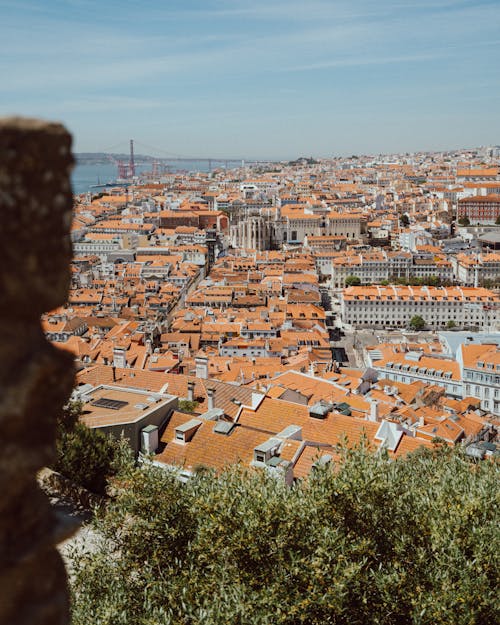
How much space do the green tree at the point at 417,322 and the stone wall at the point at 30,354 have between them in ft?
152

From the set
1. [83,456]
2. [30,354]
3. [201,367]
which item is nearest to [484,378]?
[201,367]

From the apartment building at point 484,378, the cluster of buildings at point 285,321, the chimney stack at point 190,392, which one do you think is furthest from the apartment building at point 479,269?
the chimney stack at point 190,392

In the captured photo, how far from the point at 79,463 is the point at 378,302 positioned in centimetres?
3993

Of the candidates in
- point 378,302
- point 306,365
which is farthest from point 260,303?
point 306,365

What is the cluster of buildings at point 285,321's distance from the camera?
1238 cm

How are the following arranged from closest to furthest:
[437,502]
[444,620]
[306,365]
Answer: [444,620] < [437,502] < [306,365]

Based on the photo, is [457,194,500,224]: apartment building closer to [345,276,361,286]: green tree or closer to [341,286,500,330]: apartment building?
[345,276,361,286]: green tree

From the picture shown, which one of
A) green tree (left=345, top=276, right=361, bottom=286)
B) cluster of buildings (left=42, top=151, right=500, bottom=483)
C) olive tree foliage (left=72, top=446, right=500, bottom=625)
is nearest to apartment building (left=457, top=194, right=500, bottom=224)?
cluster of buildings (left=42, top=151, right=500, bottom=483)

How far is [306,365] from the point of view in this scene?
87.9ft

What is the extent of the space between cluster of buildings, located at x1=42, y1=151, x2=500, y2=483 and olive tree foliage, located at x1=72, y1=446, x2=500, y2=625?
1.16 m

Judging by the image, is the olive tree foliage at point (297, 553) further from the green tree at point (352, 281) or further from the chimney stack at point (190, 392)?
the green tree at point (352, 281)

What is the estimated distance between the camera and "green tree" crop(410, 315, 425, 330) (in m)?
46.9

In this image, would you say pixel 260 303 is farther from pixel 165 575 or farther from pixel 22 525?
pixel 22 525

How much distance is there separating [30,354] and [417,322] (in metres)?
46.6
